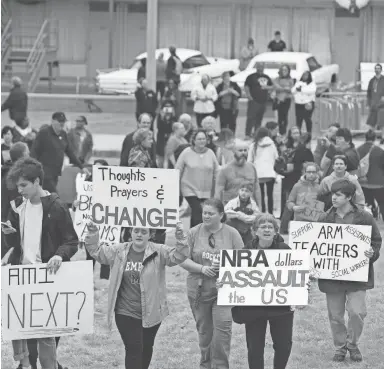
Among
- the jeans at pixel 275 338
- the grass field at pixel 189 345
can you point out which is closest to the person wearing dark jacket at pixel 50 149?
the grass field at pixel 189 345

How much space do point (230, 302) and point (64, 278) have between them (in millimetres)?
1263

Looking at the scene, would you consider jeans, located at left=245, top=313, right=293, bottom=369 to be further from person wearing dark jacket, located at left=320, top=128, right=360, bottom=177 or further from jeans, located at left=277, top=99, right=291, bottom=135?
jeans, located at left=277, top=99, right=291, bottom=135

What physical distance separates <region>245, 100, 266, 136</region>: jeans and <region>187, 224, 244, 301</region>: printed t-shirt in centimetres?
1714

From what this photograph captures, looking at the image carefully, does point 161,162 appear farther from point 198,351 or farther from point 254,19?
point 254,19

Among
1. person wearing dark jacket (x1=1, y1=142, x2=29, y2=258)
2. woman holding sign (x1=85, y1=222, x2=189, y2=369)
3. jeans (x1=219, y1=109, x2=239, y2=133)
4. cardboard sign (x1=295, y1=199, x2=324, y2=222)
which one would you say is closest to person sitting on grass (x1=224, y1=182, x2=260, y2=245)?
cardboard sign (x1=295, y1=199, x2=324, y2=222)

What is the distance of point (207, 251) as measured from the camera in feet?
31.9

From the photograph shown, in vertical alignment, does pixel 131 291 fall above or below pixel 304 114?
below

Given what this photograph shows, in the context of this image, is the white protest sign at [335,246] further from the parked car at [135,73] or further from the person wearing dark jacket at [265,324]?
the parked car at [135,73]

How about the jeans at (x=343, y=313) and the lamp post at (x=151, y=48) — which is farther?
the lamp post at (x=151, y=48)

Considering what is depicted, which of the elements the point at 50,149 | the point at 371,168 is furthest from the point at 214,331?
the point at 371,168

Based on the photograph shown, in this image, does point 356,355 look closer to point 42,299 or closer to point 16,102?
point 42,299

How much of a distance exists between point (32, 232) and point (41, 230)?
0.07 meters

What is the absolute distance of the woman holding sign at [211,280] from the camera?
9.69 metres

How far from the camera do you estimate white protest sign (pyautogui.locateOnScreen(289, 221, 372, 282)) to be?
1038 cm
